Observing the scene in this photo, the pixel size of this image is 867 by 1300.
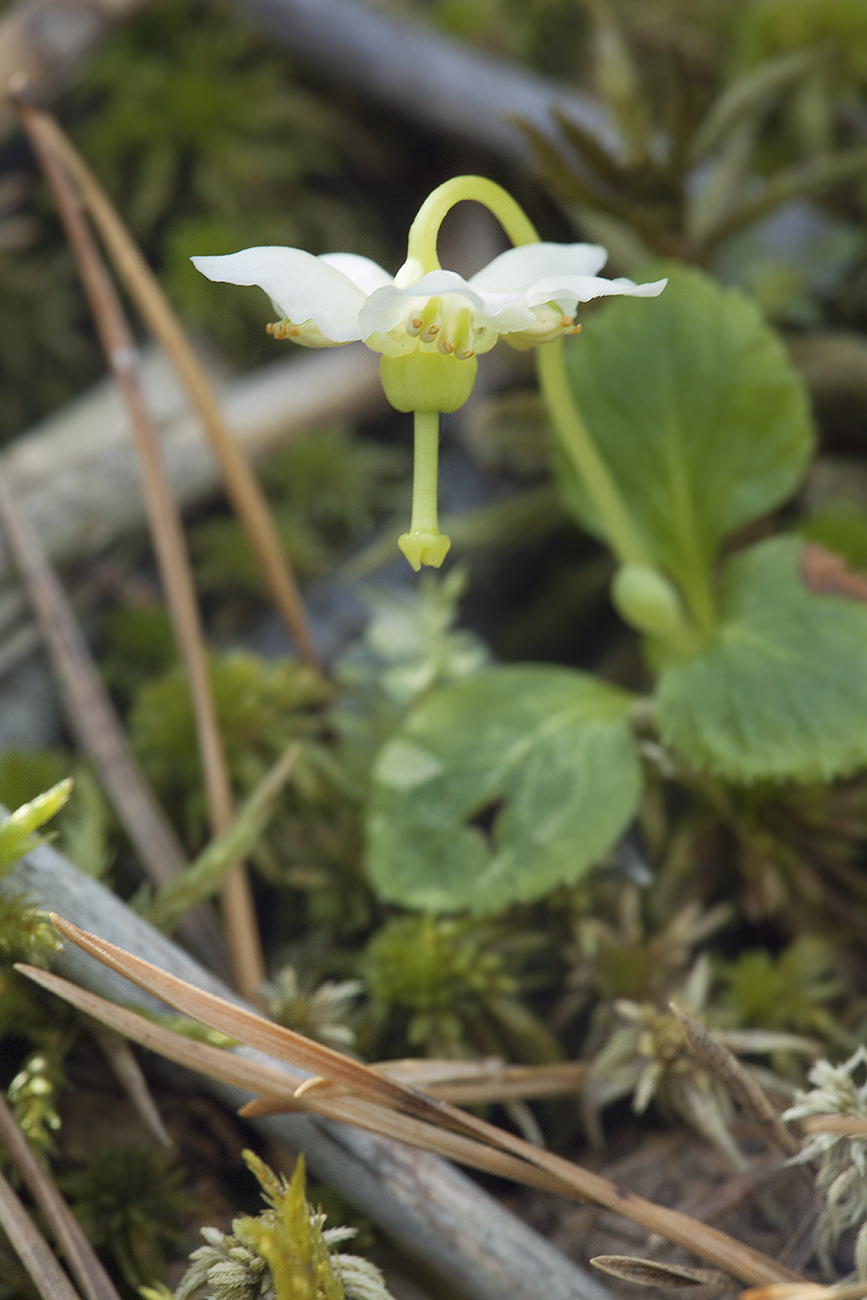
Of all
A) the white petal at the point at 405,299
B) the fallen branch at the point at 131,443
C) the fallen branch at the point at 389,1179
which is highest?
the white petal at the point at 405,299

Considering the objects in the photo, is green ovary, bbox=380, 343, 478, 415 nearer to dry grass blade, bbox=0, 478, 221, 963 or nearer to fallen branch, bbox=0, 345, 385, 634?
dry grass blade, bbox=0, 478, 221, 963

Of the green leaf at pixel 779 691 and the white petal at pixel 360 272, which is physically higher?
the white petal at pixel 360 272

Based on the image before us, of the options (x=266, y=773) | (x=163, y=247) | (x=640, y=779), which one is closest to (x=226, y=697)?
(x=266, y=773)

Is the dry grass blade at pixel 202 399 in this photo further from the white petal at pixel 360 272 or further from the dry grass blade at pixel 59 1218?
the dry grass blade at pixel 59 1218

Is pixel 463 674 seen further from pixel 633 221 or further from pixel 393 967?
pixel 633 221

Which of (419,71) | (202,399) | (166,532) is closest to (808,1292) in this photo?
(166,532)

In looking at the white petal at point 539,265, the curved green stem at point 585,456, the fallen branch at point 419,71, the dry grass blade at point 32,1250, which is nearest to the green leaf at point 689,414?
the curved green stem at point 585,456

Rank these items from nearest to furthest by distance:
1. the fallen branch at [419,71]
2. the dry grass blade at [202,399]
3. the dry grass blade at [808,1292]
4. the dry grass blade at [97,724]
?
the dry grass blade at [808,1292] < the dry grass blade at [97,724] < the dry grass blade at [202,399] < the fallen branch at [419,71]
